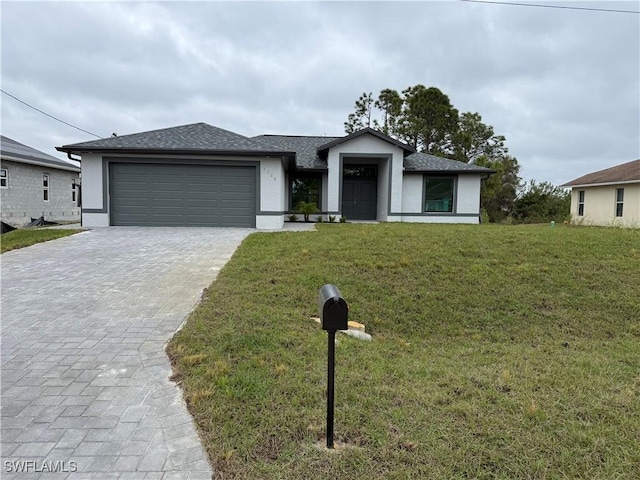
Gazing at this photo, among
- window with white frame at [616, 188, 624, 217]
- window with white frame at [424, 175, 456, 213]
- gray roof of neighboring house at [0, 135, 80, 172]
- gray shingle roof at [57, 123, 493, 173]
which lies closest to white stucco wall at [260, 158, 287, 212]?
gray shingle roof at [57, 123, 493, 173]

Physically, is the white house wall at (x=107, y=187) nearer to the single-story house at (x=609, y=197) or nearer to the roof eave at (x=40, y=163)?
the roof eave at (x=40, y=163)

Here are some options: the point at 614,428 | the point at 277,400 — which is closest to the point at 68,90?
the point at 277,400

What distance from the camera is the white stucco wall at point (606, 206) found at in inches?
706

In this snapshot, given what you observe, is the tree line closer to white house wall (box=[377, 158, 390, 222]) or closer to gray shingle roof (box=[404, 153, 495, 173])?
gray shingle roof (box=[404, 153, 495, 173])

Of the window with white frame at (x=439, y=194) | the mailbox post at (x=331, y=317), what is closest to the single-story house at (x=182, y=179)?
the window with white frame at (x=439, y=194)

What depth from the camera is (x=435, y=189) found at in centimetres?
1773

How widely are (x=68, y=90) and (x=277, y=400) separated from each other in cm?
2689

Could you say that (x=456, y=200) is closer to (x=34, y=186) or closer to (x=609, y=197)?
(x=609, y=197)

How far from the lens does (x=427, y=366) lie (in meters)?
3.57

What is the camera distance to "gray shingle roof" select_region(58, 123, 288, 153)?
12.4 m

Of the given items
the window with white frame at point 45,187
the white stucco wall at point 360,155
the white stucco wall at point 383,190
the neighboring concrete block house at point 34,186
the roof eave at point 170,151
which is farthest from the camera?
the window with white frame at point 45,187

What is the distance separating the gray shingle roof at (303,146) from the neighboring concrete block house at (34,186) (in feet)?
37.6

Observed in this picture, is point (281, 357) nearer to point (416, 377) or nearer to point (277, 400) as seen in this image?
point (277, 400)

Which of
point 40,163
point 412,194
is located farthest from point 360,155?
point 40,163
